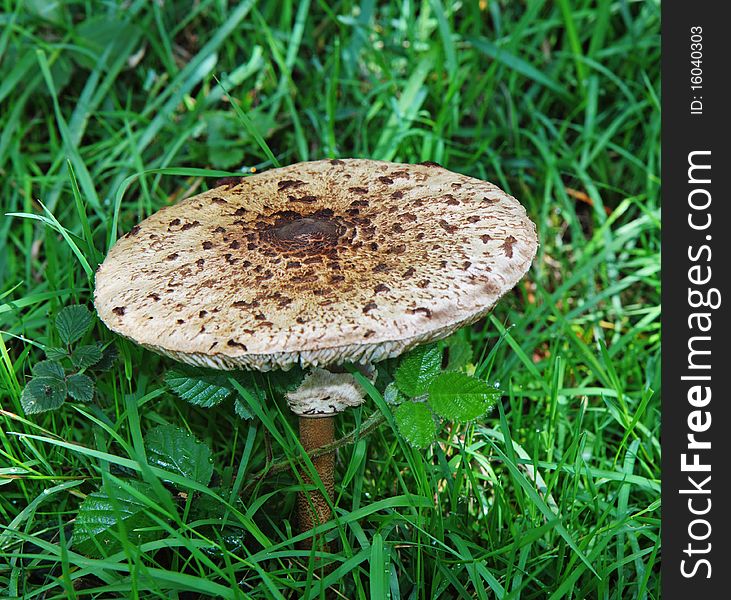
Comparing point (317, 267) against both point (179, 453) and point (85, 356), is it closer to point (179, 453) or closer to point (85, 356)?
point (179, 453)

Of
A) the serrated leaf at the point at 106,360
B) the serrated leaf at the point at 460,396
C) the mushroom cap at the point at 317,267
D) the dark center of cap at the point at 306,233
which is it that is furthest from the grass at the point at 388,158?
the dark center of cap at the point at 306,233

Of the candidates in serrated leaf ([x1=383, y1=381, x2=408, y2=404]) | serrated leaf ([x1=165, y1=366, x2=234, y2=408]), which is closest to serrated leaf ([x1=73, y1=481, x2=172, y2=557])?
serrated leaf ([x1=165, y1=366, x2=234, y2=408])

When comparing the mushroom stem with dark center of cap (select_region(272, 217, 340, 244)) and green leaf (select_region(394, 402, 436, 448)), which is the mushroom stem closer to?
green leaf (select_region(394, 402, 436, 448))

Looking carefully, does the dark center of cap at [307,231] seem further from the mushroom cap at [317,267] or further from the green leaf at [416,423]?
the green leaf at [416,423]

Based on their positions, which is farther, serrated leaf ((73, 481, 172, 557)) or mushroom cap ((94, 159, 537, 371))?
serrated leaf ((73, 481, 172, 557))

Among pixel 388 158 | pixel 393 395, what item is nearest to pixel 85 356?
pixel 393 395
